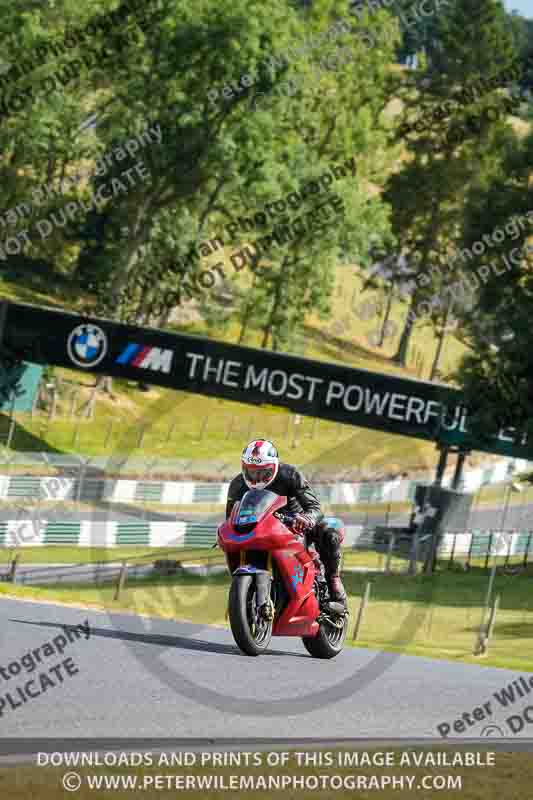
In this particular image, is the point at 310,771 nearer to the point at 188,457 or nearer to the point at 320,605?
the point at 320,605

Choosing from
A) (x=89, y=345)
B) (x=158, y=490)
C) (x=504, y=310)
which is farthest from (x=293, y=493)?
(x=158, y=490)

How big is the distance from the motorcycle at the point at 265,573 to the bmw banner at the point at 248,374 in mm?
22921

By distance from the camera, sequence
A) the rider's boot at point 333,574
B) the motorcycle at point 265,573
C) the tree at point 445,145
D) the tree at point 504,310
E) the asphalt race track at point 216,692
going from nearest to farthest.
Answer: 1. the asphalt race track at point 216,692
2. the motorcycle at point 265,573
3. the rider's boot at point 333,574
4. the tree at point 504,310
5. the tree at point 445,145

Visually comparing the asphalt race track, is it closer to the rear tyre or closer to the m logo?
the rear tyre

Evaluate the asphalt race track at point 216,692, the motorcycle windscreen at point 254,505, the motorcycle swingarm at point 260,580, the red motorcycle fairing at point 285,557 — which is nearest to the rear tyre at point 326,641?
the asphalt race track at point 216,692

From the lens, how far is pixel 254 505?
31.3 ft

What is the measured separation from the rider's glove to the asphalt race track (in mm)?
1287

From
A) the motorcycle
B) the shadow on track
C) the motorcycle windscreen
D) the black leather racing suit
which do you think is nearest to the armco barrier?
the shadow on track

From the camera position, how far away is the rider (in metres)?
9.66

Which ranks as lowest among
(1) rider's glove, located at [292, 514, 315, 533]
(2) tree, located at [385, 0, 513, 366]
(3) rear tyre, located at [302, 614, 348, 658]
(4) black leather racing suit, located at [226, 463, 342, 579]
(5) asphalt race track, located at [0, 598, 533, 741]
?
(5) asphalt race track, located at [0, 598, 533, 741]

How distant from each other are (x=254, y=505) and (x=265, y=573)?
1.85 ft

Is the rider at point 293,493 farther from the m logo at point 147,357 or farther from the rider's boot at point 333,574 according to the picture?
the m logo at point 147,357

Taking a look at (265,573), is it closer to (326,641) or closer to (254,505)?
(254,505)

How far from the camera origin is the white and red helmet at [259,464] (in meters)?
9.61
